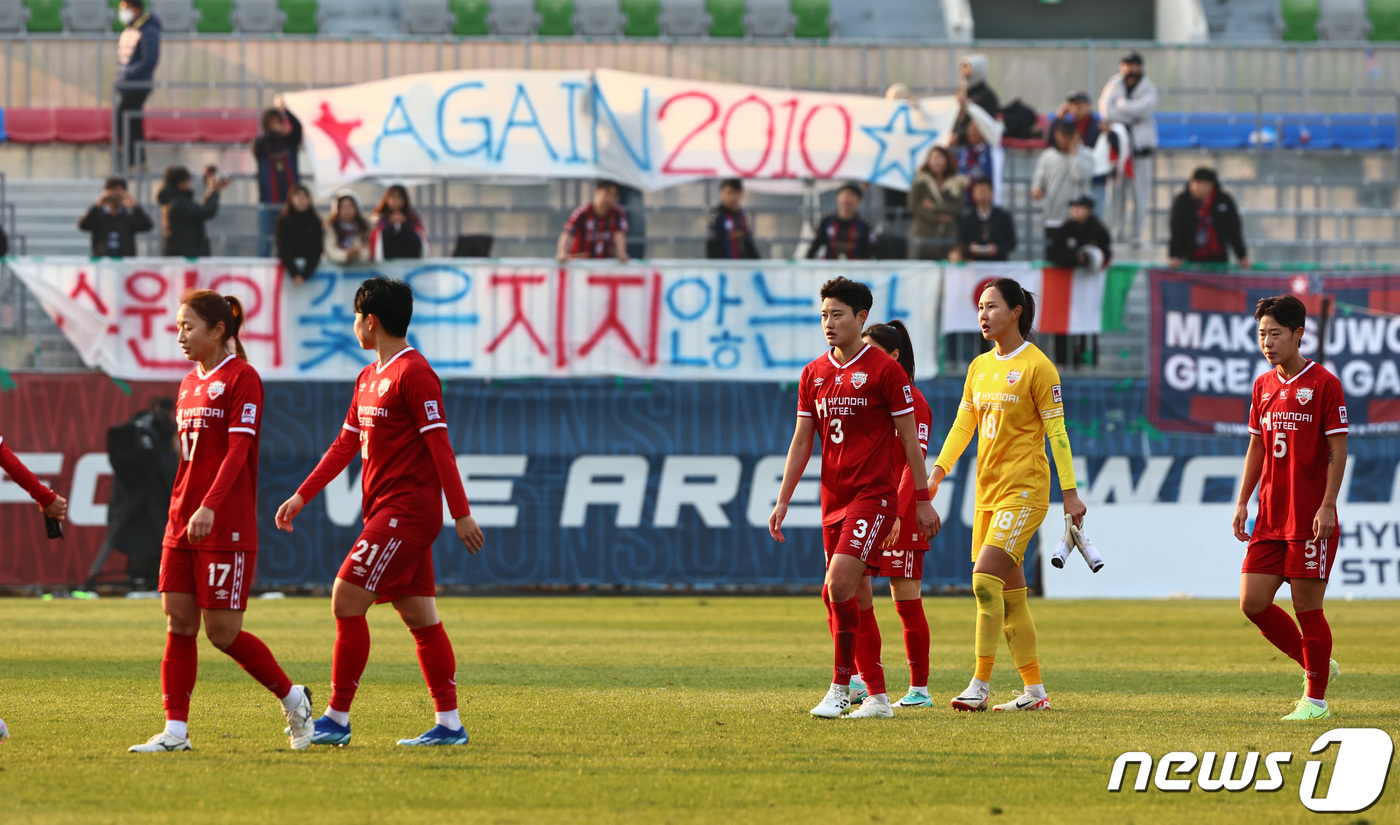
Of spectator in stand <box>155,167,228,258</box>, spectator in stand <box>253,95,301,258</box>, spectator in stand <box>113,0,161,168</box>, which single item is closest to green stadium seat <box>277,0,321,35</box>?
spectator in stand <box>113,0,161,168</box>

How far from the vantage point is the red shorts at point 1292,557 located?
8.77 m

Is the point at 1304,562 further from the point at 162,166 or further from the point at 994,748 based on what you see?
the point at 162,166

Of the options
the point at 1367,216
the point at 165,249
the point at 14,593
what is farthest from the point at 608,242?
the point at 1367,216

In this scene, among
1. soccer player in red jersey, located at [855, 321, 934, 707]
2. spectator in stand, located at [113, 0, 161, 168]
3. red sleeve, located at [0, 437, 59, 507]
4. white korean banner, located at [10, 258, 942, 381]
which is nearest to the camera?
red sleeve, located at [0, 437, 59, 507]

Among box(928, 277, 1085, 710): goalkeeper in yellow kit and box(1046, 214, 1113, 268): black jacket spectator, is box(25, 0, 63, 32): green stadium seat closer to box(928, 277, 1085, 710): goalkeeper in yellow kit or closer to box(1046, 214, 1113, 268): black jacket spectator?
box(1046, 214, 1113, 268): black jacket spectator

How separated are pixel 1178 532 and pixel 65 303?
1387 cm

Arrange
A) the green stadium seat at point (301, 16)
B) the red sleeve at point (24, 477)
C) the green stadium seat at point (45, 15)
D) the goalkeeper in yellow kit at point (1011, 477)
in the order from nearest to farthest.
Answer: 1. the red sleeve at point (24, 477)
2. the goalkeeper in yellow kit at point (1011, 477)
3. the green stadium seat at point (45, 15)
4. the green stadium seat at point (301, 16)

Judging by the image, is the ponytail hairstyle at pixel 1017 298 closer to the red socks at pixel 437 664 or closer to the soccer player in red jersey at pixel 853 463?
the soccer player in red jersey at pixel 853 463

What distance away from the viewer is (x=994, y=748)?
296 inches

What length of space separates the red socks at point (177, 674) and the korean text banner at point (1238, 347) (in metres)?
15.7

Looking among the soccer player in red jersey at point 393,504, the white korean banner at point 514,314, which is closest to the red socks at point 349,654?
the soccer player in red jersey at point 393,504

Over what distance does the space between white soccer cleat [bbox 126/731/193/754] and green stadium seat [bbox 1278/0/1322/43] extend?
101 ft

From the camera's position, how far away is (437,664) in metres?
7.36

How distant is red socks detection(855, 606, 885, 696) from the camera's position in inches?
346
